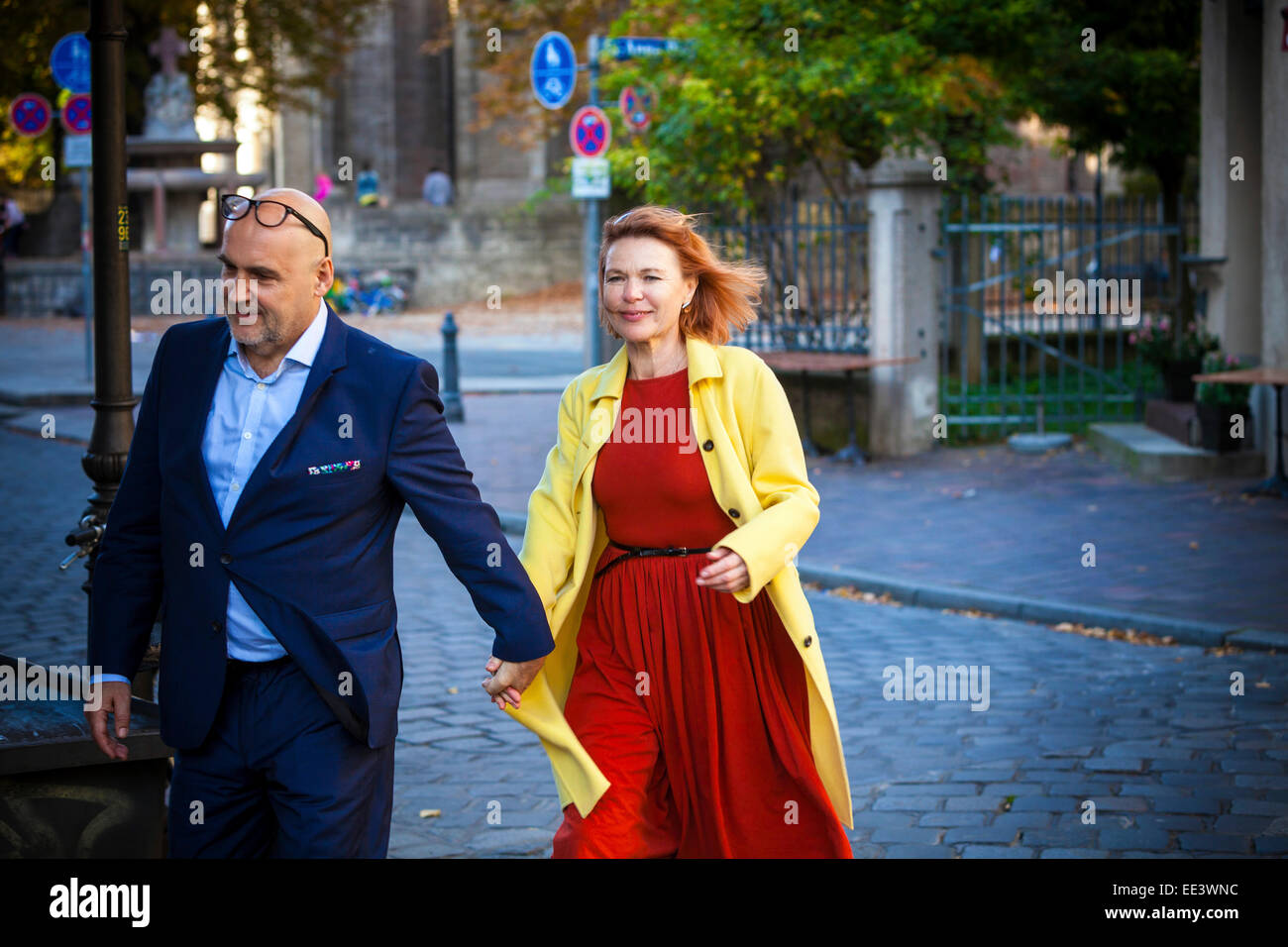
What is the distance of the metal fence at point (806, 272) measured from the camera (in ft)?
50.5

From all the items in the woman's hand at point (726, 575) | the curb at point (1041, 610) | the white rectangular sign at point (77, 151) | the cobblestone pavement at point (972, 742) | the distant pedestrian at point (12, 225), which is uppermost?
the distant pedestrian at point (12, 225)

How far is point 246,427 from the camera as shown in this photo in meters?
3.34

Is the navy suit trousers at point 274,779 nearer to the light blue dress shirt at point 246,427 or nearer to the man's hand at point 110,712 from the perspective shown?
the light blue dress shirt at point 246,427

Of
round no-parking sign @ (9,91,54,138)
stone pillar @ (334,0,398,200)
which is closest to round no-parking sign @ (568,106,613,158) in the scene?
round no-parking sign @ (9,91,54,138)

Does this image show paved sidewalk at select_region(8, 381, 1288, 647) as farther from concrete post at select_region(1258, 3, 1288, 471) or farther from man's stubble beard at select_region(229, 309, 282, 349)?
man's stubble beard at select_region(229, 309, 282, 349)

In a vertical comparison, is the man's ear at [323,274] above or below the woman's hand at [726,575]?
above

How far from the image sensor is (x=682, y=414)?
4074mm

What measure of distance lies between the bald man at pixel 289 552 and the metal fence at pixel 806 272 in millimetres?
11816

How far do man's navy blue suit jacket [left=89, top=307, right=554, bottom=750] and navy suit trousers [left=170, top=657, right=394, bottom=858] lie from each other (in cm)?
5

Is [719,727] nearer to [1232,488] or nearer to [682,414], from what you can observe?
[682,414]

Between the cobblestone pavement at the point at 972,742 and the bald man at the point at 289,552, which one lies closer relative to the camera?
the bald man at the point at 289,552

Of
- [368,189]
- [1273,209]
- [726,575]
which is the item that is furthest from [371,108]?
[726,575]

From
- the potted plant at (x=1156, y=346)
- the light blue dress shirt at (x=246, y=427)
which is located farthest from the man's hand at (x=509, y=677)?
the potted plant at (x=1156, y=346)

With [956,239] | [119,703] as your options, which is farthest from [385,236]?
[119,703]
